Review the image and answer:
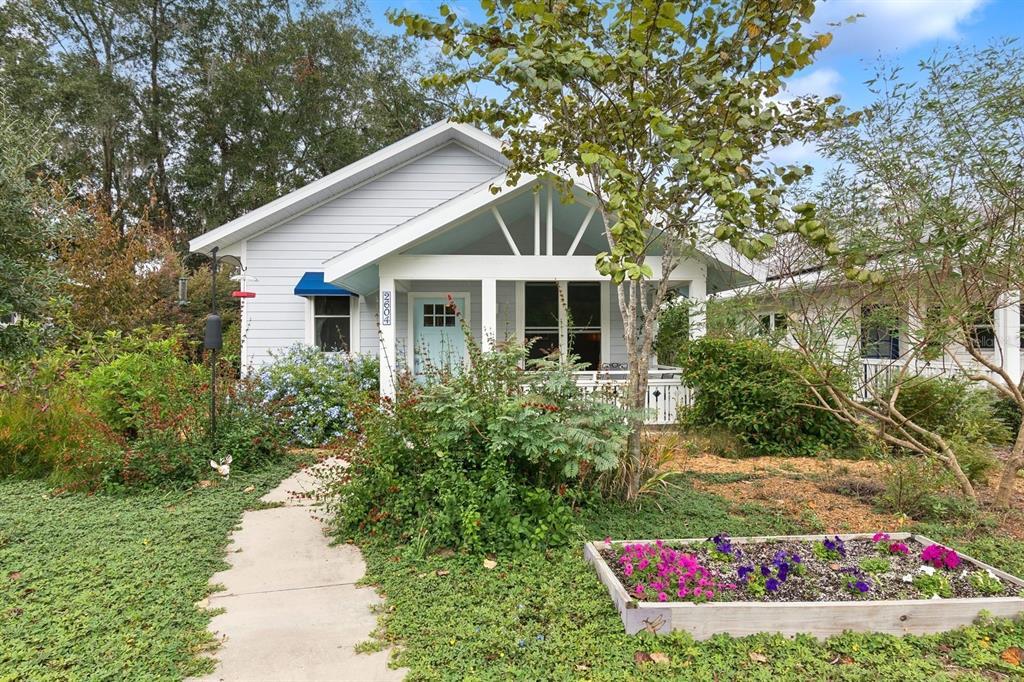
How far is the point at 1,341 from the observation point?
433cm

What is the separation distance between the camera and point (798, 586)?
325cm

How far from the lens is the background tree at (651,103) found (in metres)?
3.58

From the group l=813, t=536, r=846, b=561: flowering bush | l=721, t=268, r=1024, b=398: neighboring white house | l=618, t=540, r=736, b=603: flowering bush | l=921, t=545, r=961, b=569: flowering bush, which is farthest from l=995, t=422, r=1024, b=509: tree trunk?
l=618, t=540, r=736, b=603: flowering bush

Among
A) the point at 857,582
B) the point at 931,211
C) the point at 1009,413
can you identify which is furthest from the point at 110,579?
the point at 1009,413

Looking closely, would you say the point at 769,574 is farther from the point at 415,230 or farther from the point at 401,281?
the point at 401,281

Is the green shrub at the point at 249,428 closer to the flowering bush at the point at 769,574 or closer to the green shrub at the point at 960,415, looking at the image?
the flowering bush at the point at 769,574

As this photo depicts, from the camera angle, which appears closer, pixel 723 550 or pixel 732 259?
pixel 723 550

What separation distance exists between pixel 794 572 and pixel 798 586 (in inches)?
5.4

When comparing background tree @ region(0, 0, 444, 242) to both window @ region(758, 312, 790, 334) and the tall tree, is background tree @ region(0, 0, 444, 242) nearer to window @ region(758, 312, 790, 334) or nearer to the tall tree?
the tall tree

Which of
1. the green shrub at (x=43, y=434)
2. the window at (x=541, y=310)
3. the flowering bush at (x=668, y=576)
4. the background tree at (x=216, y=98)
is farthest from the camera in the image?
the background tree at (x=216, y=98)

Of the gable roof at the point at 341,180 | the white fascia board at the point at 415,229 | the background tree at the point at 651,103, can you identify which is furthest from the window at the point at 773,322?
the gable roof at the point at 341,180

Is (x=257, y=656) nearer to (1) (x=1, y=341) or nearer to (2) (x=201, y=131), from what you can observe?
(1) (x=1, y=341)

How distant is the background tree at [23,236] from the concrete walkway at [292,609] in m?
2.31

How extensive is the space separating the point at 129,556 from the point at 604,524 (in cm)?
344
